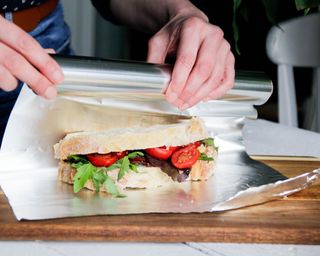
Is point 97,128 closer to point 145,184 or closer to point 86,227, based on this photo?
point 145,184

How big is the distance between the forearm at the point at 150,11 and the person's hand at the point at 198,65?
10 centimetres

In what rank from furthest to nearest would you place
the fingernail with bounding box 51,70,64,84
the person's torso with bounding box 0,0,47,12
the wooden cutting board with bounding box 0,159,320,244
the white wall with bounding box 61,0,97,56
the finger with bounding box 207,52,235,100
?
the white wall with bounding box 61,0,97,56, the person's torso with bounding box 0,0,47,12, the finger with bounding box 207,52,235,100, the fingernail with bounding box 51,70,64,84, the wooden cutting board with bounding box 0,159,320,244

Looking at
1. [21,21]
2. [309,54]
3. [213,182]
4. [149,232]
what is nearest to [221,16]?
[309,54]

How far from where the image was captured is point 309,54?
→ 7.72ft

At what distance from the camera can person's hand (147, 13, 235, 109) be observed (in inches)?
50.9

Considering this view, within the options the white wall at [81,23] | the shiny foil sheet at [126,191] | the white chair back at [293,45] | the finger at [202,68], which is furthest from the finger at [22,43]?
the white wall at [81,23]

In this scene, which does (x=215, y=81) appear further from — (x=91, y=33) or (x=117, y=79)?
(x=91, y=33)

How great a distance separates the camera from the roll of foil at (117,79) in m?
1.18

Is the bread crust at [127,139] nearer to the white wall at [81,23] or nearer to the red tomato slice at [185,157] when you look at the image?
the red tomato slice at [185,157]

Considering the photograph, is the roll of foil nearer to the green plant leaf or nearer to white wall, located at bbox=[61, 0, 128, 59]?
the green plant leaf

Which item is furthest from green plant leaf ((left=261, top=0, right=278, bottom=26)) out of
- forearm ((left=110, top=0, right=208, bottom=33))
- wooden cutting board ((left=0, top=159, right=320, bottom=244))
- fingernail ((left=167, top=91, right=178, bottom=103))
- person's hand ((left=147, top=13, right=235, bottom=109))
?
wooden cutting board ((left=0, top=159, right=320, bottom=244))

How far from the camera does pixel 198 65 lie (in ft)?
4.29

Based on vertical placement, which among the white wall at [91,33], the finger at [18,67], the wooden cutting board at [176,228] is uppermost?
the finger at [18,67]

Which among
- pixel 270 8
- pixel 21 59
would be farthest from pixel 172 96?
pixel 270 8
